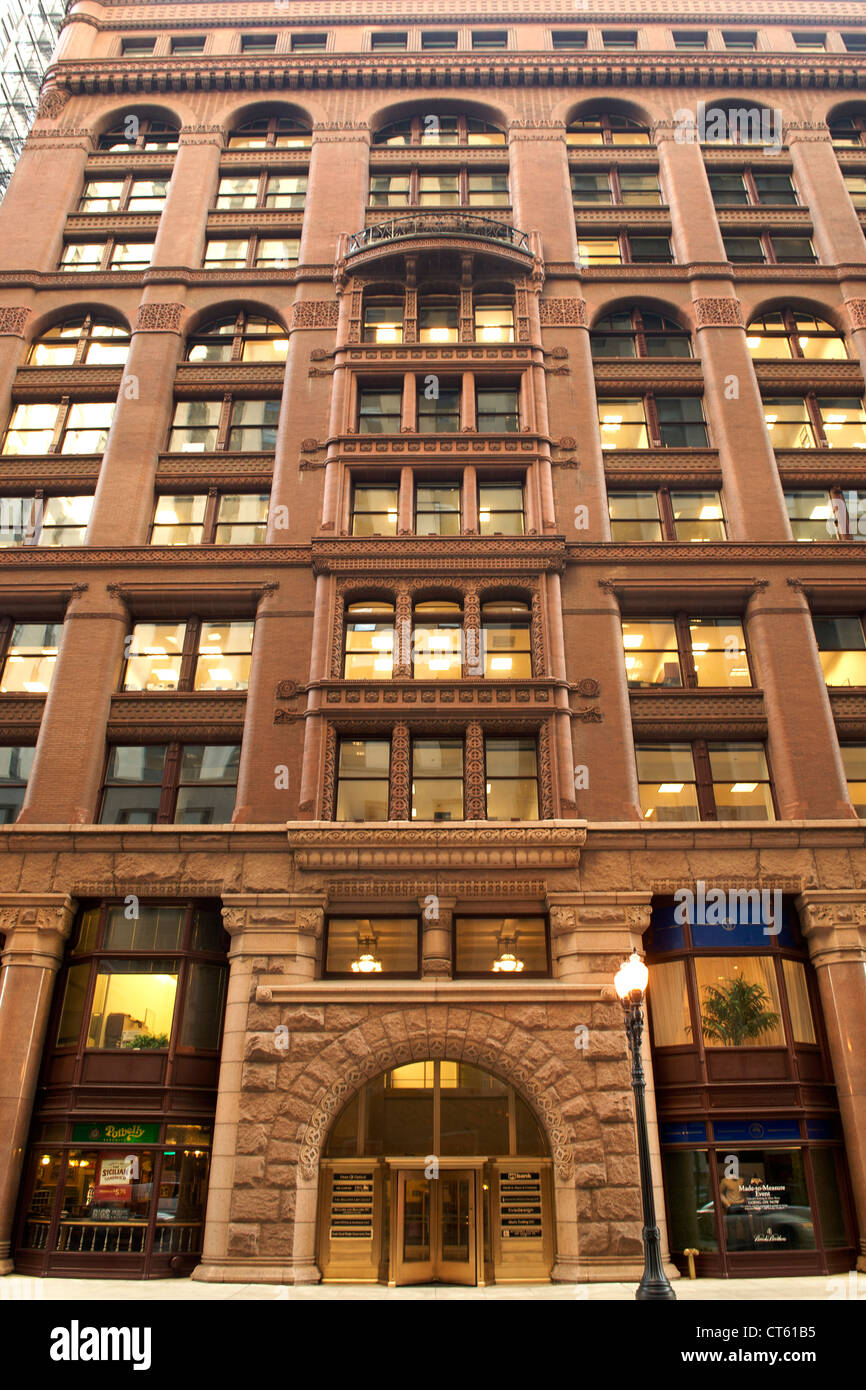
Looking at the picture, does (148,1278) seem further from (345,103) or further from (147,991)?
(345,103)

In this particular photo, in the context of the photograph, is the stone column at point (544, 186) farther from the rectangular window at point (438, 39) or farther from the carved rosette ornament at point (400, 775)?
the carved rosette ornament at point (400, 775)

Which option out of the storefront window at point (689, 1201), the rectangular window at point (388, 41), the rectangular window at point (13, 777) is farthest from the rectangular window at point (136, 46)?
the storefront window at point (689, 1201)

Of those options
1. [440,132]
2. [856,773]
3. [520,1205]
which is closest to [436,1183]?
[520,1205]

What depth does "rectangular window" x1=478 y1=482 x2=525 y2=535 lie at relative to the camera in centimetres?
2480

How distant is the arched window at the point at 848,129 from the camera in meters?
33.8

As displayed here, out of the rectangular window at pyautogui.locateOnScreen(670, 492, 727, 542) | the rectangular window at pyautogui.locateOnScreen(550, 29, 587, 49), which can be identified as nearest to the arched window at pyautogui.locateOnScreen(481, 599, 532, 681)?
the rectangular window at pyautogui.locateOnScreen(670, 492, 727, 542)

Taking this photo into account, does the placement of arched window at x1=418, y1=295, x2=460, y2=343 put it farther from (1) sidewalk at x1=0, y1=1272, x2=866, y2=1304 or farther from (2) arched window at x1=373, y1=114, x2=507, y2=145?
(1) sidewalk at x1=0, y1=1272, x2=866, y2=1304

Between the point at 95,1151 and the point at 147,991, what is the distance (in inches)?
121

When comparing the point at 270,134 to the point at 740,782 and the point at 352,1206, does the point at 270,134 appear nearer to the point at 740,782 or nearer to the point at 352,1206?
the point at 740,782

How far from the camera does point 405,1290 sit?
16047 millimetres

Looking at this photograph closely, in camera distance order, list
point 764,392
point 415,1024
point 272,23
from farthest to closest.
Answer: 1. point 272,23
2. point 764,392
3. point 415,1024

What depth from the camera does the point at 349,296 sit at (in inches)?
1105

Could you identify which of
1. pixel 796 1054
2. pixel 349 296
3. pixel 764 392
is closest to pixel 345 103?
pixel 349 296

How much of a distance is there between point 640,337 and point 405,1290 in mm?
25817
